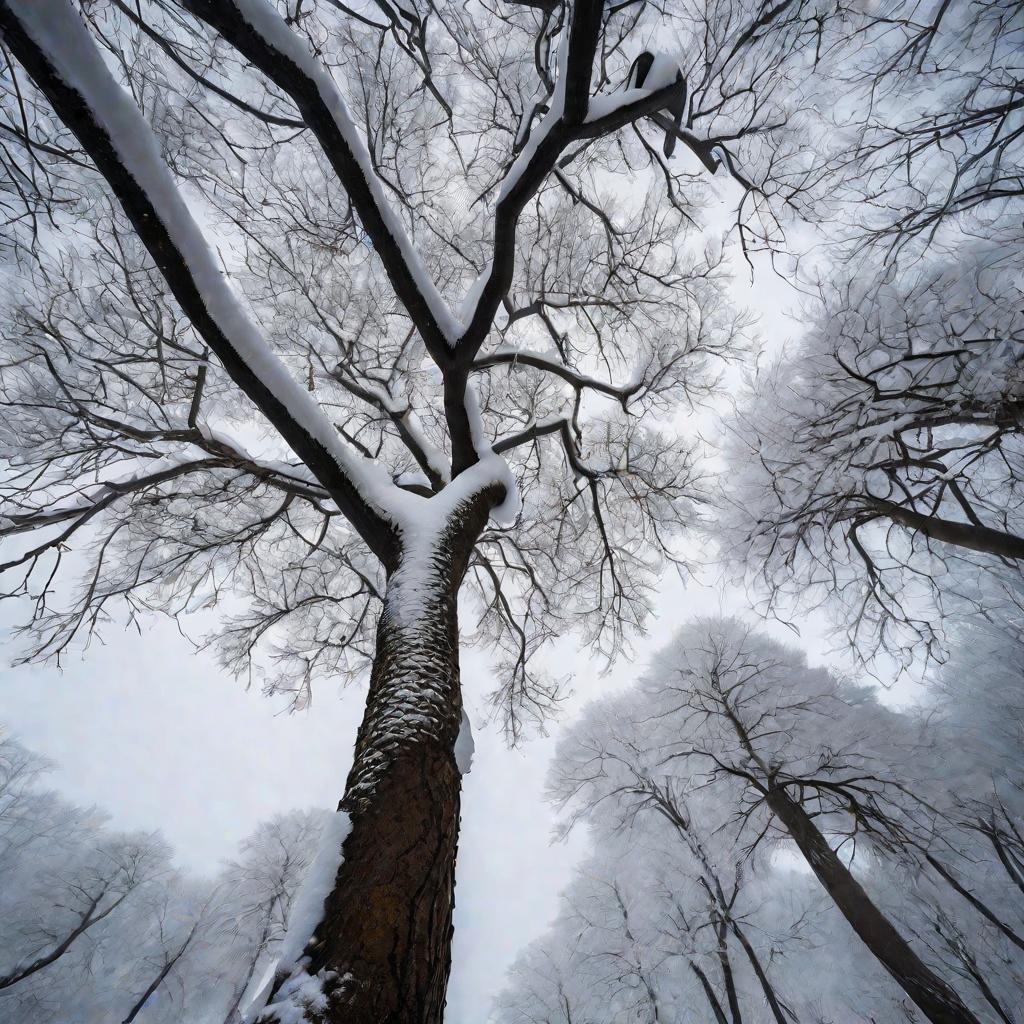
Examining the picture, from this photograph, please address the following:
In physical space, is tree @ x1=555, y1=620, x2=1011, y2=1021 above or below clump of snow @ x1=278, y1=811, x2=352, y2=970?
above

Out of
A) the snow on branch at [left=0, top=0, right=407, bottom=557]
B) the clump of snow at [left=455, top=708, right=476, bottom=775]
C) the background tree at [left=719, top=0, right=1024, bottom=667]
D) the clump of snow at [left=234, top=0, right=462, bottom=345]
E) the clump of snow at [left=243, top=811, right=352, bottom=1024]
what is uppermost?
the background tree at [left=719, top=0, right=1024, bottom=667]

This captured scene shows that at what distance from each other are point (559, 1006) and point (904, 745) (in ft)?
40.0

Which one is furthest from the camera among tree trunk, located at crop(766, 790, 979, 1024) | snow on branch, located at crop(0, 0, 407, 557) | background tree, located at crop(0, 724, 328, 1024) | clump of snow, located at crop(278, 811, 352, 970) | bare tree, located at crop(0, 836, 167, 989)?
background tree, located at crop(0, 724, 328, 1024)

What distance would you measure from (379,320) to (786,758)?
34.8 feet

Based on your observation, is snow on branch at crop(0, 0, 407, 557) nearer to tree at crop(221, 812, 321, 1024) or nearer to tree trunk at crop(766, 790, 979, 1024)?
tree trunk at crop(766, 790, 979, 1024)

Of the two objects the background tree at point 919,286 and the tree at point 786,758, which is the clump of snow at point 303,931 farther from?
the tree at point 786,758

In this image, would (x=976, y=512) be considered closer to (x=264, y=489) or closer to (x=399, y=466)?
(x=399, y=466)

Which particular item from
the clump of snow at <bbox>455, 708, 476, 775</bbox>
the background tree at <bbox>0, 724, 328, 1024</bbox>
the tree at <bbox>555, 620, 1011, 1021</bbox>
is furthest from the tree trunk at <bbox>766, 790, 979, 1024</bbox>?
the background tree at <bbox>0, 724, 328, 1024</bbox>

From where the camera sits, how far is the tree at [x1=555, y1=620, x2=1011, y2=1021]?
18.1ft

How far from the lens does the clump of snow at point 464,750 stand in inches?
77.9

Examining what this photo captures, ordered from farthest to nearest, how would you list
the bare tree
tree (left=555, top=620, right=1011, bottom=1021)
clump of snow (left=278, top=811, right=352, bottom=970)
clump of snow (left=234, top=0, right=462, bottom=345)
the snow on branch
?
the bare tree → tree (left=555, top=620, right=1011, bottom=1021) → clump of snow (left=234, top=0, right=462, bottom=345) → the snow on branch → clump of snow (left=278, top=811, right=352, bottom=970)

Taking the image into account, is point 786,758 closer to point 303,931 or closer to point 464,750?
point 464,750

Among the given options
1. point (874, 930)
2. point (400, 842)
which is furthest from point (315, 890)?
point (874, 930)

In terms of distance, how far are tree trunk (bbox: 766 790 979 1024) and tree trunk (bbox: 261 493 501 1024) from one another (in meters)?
6.76
